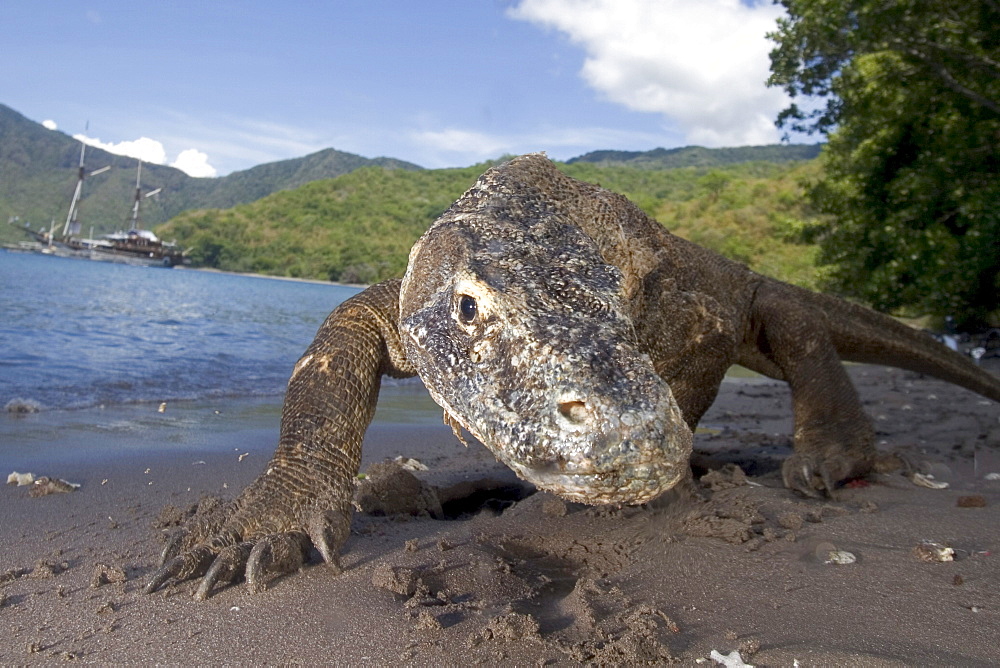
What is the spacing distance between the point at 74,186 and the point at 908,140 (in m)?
159

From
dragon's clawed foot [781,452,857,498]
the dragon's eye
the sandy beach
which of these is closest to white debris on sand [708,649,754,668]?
the sandy beach

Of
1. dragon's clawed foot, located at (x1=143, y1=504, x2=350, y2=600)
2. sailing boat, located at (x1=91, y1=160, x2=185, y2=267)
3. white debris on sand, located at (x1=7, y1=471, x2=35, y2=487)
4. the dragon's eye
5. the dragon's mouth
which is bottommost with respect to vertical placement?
sailing boat, located at (x1=91, y1=160, x2=185, y2=267)

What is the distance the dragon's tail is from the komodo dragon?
1.05m

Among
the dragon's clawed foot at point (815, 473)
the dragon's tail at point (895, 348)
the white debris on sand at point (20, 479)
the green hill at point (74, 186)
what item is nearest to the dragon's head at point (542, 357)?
Result: the dragon's clawed foot at point (815, 473)

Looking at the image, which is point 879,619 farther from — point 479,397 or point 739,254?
point 739,254

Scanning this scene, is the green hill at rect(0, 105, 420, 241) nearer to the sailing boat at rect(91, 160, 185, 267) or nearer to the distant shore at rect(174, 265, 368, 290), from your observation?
the sailing boat at rect(91, 160, 185, 267)

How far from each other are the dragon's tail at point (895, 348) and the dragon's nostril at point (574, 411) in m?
4.74

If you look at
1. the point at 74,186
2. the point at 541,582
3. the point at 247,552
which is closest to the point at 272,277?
the point at 74,186

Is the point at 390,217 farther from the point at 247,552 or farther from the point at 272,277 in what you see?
the point at 247,552

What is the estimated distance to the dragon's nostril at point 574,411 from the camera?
1.75 metres

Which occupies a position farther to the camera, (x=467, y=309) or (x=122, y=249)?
(x=122, y=249)

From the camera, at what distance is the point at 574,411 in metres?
1.77

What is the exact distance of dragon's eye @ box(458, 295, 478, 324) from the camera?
2170mm

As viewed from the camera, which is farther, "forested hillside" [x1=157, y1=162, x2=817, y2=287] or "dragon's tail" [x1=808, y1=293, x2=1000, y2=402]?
"forested hillside" [x1=157, y1=162, x2=817, y2=287]
